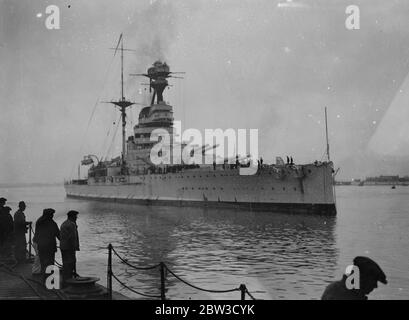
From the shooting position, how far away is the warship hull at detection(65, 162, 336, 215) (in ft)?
108

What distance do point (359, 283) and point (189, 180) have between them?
125 ft

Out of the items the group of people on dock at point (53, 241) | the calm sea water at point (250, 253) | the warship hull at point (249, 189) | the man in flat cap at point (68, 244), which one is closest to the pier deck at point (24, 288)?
the group of people on dock at point (53, 241)

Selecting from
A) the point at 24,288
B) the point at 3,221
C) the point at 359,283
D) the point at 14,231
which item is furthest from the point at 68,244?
the point at 359,283

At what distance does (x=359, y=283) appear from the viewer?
3.99m

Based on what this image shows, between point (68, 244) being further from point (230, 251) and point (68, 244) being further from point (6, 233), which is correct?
point (230, 251)

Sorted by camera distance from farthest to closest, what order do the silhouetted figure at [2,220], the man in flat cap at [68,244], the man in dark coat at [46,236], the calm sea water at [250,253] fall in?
the calm sea water at [250,253], the silhouetted figure at [2,220], the man in dark coat at [46,236], the man in flat cap at [68,244]

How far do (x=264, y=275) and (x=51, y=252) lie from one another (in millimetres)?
6549

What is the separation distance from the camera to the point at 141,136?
5650cm

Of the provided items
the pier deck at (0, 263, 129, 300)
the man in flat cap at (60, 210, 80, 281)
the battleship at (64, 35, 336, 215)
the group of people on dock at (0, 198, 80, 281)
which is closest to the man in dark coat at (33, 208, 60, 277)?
the group of people on dock at (0, 198, 80, 281)

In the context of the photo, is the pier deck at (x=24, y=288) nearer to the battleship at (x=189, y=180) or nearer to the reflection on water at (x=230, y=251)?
the reflection on water at (x=230, y=251)

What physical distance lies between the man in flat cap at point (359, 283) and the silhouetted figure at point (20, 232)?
8.97 meters

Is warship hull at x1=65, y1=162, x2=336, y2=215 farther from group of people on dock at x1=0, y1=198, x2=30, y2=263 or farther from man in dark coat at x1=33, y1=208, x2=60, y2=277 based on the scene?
man in dark coat at x1=33, y1=208, x2=60, y2=277

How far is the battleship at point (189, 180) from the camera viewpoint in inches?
1310
